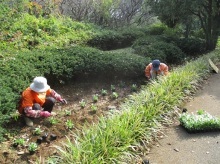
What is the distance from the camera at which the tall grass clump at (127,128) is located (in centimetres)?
423

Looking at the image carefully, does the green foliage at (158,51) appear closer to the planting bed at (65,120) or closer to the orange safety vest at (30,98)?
the planting bed at (65,120)

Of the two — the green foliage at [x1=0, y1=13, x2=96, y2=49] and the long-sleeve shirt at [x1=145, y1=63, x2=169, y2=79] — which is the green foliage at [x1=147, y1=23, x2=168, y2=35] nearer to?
the green foliage at [x1=0, y1=13, x2=96, y2=49]

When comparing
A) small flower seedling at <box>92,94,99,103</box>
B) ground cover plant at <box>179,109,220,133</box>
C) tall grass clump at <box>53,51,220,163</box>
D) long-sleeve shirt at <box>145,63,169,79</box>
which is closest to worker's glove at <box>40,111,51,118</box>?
tall grass clump at <box>53,51,220,163</box>

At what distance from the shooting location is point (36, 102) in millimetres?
5980

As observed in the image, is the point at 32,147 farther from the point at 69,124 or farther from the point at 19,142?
the point at 69,124

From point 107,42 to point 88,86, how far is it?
6726 mm

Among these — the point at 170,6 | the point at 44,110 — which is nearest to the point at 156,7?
the point at 170,6

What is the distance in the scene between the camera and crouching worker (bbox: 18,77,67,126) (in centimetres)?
572

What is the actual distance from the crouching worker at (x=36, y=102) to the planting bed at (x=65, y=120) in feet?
0.57

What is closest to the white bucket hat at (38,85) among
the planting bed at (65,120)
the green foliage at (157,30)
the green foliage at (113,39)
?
the planting bed at (65,120)

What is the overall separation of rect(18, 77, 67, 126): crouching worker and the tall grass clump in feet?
3.30

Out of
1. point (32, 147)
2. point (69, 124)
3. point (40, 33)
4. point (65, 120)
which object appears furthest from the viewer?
point (40, 33)

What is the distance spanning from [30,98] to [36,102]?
0.65ft

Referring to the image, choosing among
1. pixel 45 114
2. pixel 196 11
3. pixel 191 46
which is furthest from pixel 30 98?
pixel 196 11
